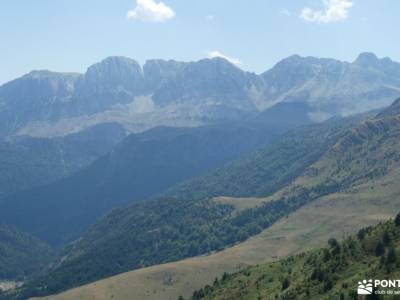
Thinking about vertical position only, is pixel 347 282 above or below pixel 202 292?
above

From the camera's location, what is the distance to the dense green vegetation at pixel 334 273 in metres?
120

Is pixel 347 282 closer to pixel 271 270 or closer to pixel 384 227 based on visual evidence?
pixel 384 227

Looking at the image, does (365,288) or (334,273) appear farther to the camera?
(334,273)

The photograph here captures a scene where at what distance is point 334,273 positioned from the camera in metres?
134

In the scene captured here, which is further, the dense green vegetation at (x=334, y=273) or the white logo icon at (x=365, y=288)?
the dense green vegetation at (x=334, y=273)

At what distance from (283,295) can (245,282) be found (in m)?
43.2

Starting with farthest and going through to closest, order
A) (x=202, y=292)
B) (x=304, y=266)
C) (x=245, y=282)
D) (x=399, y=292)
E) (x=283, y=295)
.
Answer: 1. (x=202, y=292)
2. (x=245, y=282)
3. (x=304, y=266)
4. (x=283, y=295)
5. (x=399, y=292)

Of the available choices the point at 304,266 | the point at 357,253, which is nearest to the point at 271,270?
the point at 304,266

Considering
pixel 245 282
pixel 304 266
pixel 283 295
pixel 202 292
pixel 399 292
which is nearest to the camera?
pixel 399 292

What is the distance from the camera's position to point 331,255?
15200 centimetres

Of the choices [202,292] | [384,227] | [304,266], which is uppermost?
[384,227]

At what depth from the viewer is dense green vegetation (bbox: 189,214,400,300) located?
394ft

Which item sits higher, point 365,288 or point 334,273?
point 365,288

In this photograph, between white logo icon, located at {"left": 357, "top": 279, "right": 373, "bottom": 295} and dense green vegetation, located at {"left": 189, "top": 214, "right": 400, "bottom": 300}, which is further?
dense green vegetation, located at {"left": 189, "top": 214, "right": 400, "bottom": 300}
